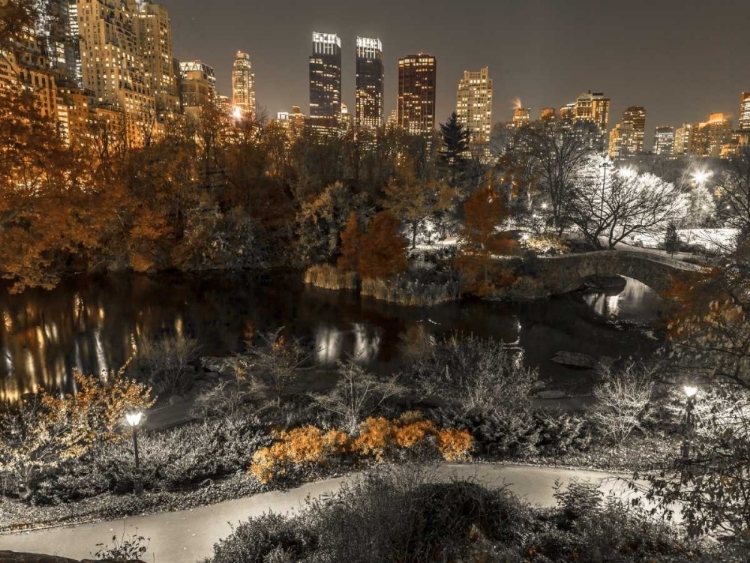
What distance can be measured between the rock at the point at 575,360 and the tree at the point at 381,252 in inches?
558

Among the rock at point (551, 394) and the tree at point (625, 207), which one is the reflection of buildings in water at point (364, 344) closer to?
the rock at point (551, 394)

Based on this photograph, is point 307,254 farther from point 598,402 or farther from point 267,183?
point 598,402

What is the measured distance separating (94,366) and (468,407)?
16518 millimetres

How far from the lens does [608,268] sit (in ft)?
106

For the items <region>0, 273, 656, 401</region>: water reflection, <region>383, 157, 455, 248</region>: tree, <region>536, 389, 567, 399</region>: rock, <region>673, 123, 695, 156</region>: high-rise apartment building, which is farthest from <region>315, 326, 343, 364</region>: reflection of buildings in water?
<region>673, 123, 695, 156</region>: high-rise apartment building

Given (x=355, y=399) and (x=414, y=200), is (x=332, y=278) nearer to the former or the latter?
(x=414, y=200)

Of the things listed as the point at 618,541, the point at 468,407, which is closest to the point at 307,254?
the point at 468,407

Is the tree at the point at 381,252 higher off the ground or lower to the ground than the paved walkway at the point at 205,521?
higher

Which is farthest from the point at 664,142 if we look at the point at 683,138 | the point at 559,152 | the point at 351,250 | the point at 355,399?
the point at 355,399

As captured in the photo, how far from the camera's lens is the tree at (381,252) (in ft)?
113

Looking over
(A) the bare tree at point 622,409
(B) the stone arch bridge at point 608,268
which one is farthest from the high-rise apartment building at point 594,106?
(A) the bare tree at point 622,409

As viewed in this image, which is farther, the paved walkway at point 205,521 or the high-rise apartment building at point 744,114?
the high-rise apartment building at point 744,114

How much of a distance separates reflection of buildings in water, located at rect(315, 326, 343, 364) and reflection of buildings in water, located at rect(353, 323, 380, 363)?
2.82 feet

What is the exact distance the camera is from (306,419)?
15258 millimetres
